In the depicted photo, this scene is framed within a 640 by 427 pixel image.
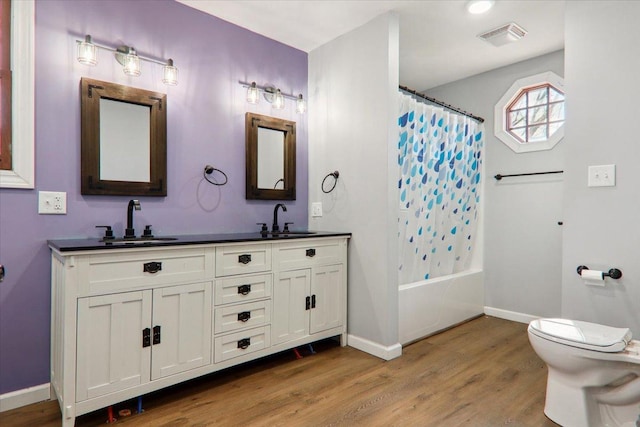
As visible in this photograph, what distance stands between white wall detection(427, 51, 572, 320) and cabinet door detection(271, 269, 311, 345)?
7.04 ft

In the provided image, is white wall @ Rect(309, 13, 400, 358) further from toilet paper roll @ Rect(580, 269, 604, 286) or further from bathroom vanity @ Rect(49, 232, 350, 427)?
toilet paper roll @ Rect(580, 269, 604, 286)

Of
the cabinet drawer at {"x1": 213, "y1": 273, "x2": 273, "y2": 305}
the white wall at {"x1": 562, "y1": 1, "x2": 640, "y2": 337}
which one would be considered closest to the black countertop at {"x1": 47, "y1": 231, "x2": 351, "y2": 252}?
the cabinet drawer at {"x1": 213, "y1": 273, "x2": 273, "y2": 305}

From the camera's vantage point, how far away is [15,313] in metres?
1.91

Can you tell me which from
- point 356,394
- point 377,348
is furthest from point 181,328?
point 377,348

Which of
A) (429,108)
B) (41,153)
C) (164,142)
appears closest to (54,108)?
(41,153)

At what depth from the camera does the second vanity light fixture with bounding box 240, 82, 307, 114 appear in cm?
276

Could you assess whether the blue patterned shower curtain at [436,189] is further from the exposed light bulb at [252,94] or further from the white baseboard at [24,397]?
the white baseboard at [24,397]

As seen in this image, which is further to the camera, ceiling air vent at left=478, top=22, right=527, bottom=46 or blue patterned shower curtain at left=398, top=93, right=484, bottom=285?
blue patterned shower curtain at left=398, top=93, right=484, bottom=285

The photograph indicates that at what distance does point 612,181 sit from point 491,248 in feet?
5.86

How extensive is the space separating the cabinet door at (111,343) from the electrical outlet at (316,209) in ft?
5.27

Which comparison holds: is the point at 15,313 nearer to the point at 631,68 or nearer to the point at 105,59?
the point at 105,59

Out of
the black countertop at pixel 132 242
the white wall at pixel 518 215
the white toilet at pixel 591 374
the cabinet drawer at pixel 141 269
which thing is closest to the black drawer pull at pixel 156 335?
the cabinet drawer at pixel 141 269

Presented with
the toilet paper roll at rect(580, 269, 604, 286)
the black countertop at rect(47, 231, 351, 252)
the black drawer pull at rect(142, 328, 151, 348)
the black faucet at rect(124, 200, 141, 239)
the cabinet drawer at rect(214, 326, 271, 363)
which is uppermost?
the black faucet at rect(124, 200, 141, 239)

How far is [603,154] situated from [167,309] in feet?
8.40
